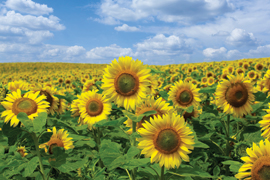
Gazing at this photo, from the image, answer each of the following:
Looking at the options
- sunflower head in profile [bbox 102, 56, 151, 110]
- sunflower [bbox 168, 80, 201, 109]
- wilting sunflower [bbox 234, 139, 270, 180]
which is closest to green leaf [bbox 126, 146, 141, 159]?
sunflower head in profile [bbox 102, 56, 151, 110]

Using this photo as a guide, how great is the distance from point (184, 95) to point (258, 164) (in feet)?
6.62

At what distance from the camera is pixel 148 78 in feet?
7.82

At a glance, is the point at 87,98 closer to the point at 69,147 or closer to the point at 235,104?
the point at 69,147

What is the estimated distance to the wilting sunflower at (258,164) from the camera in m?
1.89

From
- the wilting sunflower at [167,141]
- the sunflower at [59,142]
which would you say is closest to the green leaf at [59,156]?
the sunflower at [59,142]

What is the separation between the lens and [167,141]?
6.26 feet

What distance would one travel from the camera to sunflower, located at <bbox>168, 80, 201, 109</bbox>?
381cm

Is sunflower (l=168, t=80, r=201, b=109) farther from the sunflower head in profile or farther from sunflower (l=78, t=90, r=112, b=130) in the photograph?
the sunflower head in profile

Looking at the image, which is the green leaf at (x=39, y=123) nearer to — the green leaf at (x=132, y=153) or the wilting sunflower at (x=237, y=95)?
the green leaf at (x=132, y=153)

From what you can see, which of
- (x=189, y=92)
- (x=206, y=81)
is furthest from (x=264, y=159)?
(x=206, y=81)

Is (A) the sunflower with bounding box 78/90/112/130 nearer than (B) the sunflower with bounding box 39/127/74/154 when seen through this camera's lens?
No

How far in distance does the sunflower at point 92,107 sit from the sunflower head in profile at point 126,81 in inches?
54.2

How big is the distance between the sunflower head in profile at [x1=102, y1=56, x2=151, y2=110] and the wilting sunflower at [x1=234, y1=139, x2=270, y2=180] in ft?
3.95

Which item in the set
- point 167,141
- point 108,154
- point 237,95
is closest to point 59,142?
point 108,154
